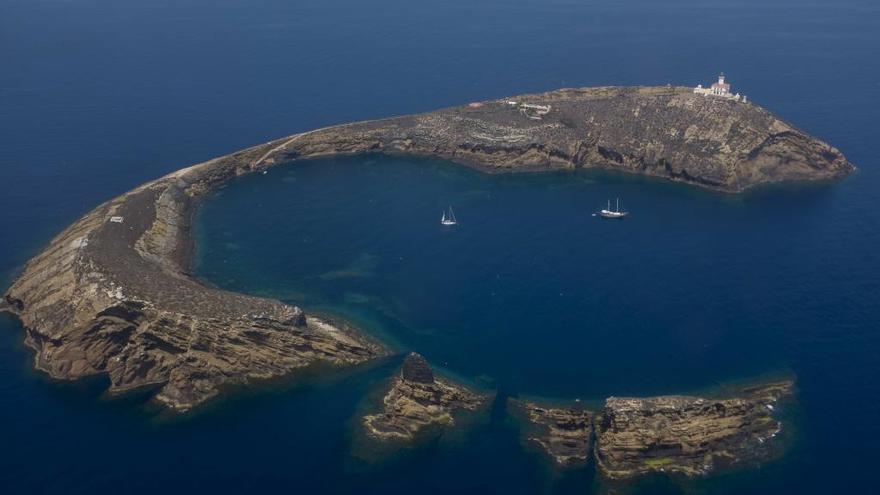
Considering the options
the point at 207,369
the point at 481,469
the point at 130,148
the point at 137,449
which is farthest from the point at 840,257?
the point at 130,148

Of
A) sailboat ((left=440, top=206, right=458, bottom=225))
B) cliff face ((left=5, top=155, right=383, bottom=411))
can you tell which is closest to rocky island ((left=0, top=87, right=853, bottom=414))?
cliff face ((left=5, top=155, right=383, bottom=411))

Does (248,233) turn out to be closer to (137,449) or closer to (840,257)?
(137,449)

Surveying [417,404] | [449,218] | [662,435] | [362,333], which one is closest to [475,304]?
[362,333]

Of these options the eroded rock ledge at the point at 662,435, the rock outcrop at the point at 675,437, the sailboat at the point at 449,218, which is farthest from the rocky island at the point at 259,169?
the sailboat at the point at 449,218

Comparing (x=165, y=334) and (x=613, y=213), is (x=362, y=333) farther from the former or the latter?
(x=613, y=213)

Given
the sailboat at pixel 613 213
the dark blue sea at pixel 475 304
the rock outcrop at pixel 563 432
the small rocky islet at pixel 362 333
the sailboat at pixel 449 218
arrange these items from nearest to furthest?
the dark blue sea at pixel 475 304 < the rock outcrop at pixel 563 432 < the small rocky islet at pixel 362 333 < the sailboat at pixel 449 218 < the sailboat at pixel 613 213

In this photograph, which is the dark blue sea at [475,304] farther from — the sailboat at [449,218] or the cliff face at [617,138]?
the cliff face at [617,138]

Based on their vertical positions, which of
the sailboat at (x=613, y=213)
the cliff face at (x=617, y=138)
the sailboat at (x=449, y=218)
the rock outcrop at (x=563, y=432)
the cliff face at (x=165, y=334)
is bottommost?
Result: the rock outcrop at (x=563, y=432)
